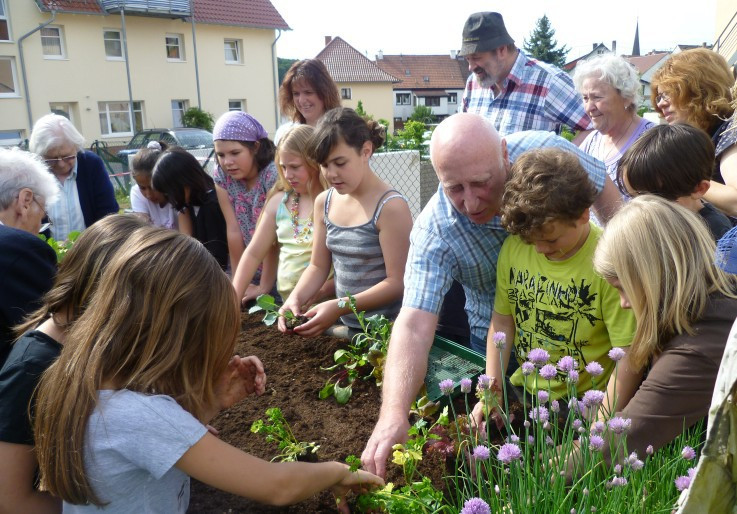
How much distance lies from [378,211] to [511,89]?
2.00 m

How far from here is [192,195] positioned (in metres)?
3.90

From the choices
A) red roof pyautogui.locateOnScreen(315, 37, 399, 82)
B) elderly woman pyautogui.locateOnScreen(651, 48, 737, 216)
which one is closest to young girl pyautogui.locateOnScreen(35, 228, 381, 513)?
elderly woman pyautogui.locateOnScreen(651, 48, 737, 216)

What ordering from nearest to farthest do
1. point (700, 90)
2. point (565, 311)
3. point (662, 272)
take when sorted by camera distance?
point (662, 272) → point (565, 311) → point (700, 90)

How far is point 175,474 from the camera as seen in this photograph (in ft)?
5.03

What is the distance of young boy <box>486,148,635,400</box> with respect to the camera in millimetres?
1825

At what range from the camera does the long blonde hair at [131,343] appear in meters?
1.37

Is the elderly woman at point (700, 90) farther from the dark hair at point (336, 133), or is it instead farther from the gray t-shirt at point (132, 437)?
the gray t-shirt at point (132, 437)

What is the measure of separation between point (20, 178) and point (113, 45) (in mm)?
26975

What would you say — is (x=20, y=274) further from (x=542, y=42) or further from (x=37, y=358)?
(x=542, y=42)

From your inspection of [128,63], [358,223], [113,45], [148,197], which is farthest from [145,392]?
[113,45]

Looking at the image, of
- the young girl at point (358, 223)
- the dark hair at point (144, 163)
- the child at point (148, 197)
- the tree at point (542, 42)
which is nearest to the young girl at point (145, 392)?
the young girl at point (358, 223)

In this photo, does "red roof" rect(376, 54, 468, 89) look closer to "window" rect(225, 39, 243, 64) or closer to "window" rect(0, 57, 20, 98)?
"window" rect(225, 39, 243, 64)

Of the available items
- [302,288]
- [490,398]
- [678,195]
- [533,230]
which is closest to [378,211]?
[302,288]

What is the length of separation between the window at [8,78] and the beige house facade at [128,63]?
0.12ft
